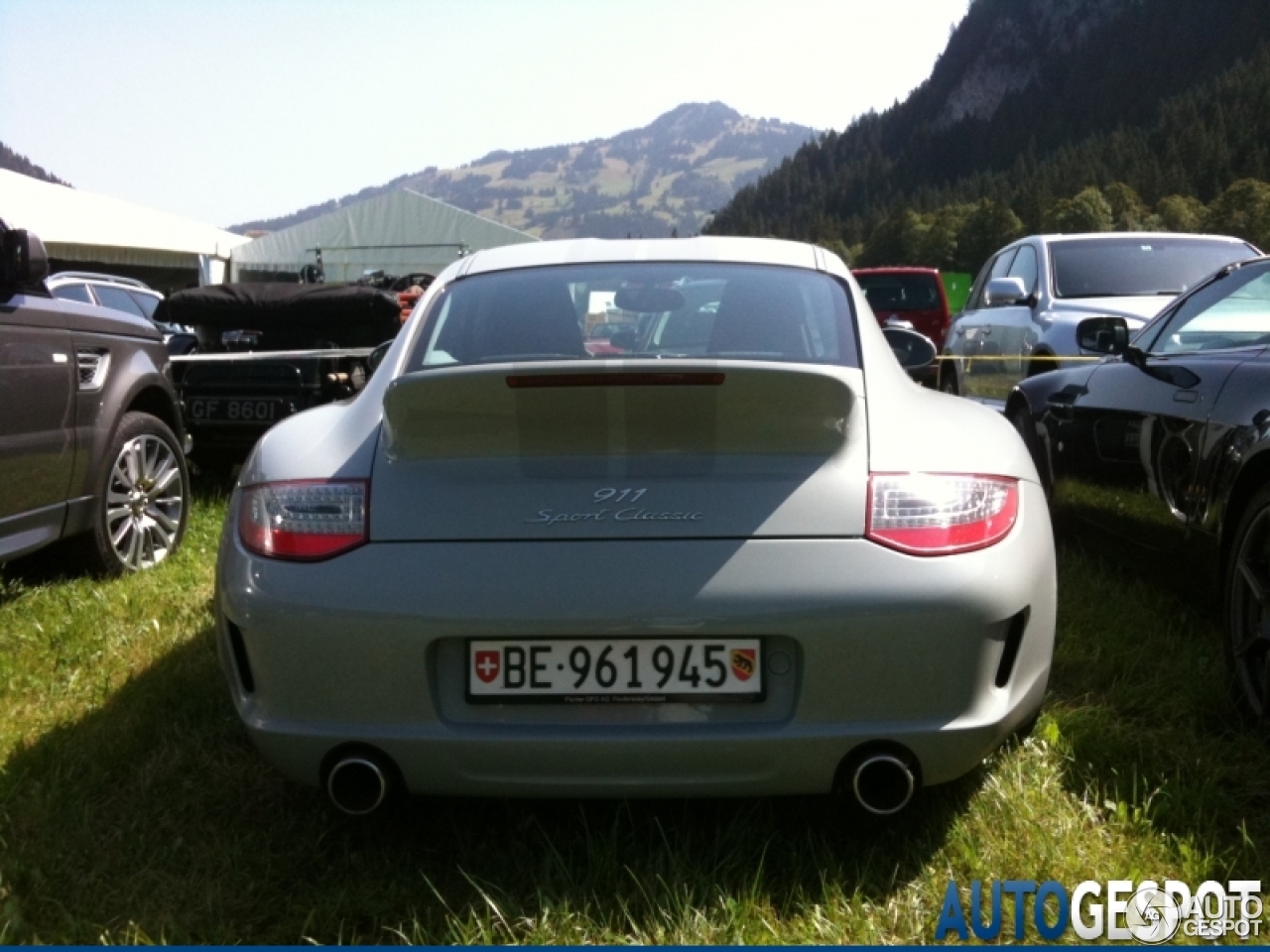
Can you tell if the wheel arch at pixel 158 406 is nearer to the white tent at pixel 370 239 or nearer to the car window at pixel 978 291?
the car window at pixel 978 291

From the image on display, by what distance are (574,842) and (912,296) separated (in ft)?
58.5

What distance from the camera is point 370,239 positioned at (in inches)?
1704

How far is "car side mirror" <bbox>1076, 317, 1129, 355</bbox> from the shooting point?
501cm

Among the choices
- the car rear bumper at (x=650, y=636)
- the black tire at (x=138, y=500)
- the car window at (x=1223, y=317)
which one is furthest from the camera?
the black tire at (x=138, y=500)

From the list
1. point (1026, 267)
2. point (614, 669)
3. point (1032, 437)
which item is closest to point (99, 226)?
point (1026, 267)

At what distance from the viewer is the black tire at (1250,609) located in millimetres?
3377

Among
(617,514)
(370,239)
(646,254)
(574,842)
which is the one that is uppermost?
(646,254)

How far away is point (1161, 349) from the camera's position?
4.77 metres

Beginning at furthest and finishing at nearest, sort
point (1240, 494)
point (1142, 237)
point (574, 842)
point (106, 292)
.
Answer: point (106, 292) < point (1142, 237) < point (1240, 494) < point (574, 842)

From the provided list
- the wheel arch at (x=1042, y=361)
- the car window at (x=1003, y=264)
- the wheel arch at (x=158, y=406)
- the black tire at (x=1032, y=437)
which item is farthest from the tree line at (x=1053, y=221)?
the wheel arch at (x=158, y=406)

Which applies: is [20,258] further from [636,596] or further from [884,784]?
[884,784]

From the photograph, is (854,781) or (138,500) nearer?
(854,781)

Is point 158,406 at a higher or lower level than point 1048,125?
lower

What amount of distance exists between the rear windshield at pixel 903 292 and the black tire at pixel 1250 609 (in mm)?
16456
